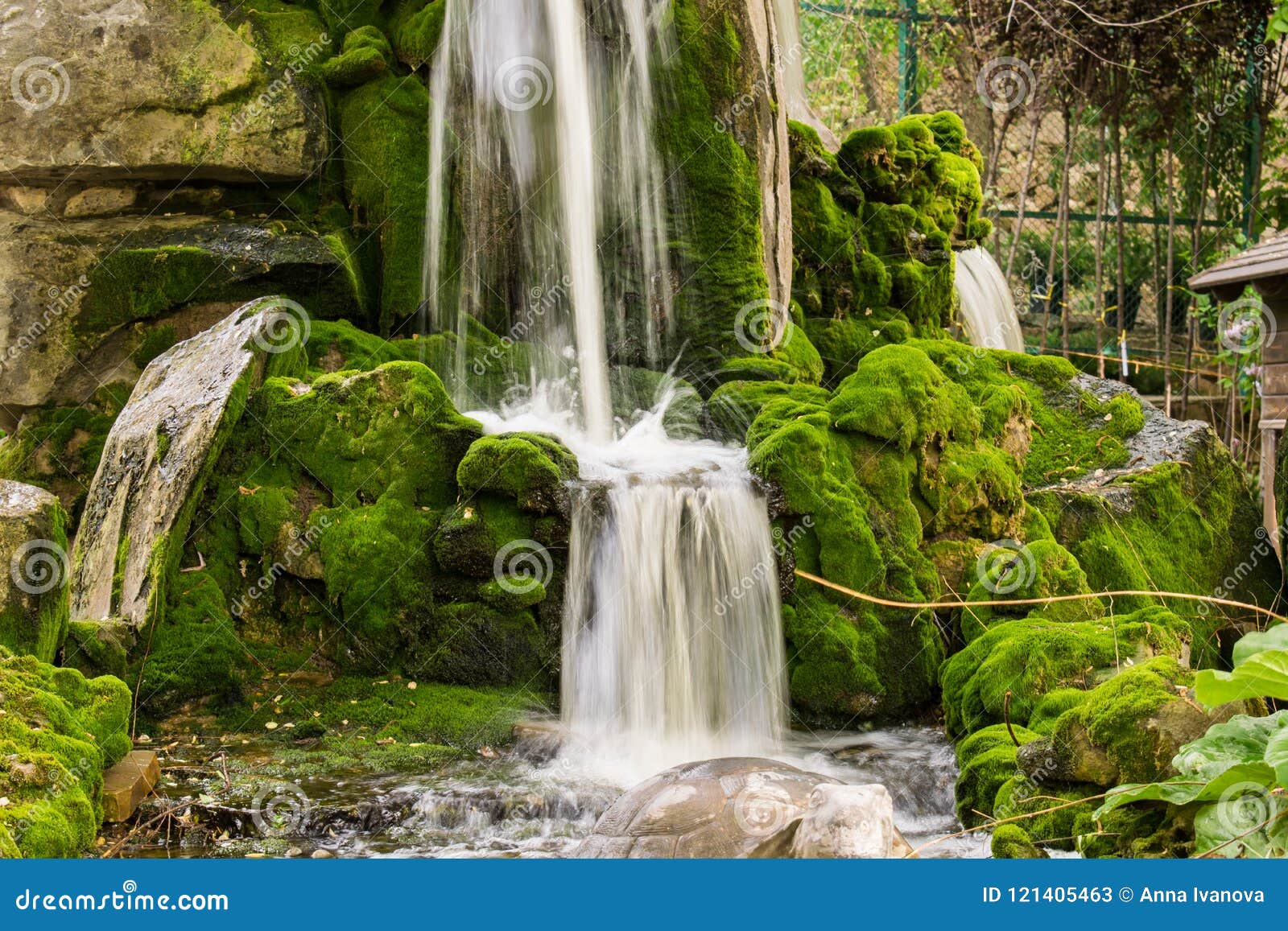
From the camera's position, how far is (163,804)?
552 cm

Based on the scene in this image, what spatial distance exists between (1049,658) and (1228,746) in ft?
7.12

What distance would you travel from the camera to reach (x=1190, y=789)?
4.29 metres

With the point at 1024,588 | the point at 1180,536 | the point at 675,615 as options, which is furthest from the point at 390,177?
the point at 1180,536

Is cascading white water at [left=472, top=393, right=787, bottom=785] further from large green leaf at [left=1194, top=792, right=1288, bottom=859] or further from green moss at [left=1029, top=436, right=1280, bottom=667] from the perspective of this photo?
large green leaf at [left=1194, top=792, right=1288, bottom=859]

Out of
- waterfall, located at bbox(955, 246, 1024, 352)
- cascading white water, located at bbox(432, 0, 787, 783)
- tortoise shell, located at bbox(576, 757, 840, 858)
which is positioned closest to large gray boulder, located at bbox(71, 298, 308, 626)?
cascading white water, located at bbox(432, 0, 787, 783)

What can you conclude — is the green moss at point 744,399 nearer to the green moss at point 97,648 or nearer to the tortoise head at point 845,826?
the green moss at point 97,648

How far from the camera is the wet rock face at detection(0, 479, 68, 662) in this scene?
5672 millimetres

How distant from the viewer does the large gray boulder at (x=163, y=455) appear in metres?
7.19

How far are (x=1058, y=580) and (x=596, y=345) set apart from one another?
3666mm

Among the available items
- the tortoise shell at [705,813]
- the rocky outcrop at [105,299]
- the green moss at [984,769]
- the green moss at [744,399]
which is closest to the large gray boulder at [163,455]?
the rocky outcrop at [105,299]

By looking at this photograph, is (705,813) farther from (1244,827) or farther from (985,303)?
(985,303)

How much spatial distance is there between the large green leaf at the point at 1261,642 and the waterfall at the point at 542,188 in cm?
576

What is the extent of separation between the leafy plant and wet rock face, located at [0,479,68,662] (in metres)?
4.39

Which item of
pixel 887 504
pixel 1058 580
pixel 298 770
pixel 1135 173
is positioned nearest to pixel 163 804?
pixel 298 770
